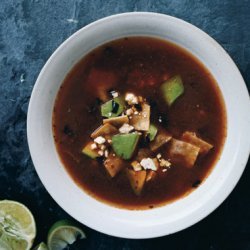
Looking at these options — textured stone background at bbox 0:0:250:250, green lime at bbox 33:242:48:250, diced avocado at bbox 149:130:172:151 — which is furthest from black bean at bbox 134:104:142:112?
green lime at bbox 33:242:48:250

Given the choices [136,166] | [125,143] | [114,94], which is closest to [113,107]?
[114,94]

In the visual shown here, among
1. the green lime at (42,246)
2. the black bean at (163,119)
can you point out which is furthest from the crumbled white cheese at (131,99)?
the green lime at (42,246)

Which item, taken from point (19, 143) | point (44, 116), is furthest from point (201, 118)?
point (19, 143)

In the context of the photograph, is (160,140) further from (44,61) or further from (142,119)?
(44,61)

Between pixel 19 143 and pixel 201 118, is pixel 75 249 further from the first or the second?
pixel 201 118

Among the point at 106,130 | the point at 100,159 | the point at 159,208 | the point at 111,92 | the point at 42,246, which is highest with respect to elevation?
the point at 111,92

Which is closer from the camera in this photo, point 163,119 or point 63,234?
point 163,119

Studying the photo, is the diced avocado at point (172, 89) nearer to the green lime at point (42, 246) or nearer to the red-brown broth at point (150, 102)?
the red-brown broth at point (150, 102)
